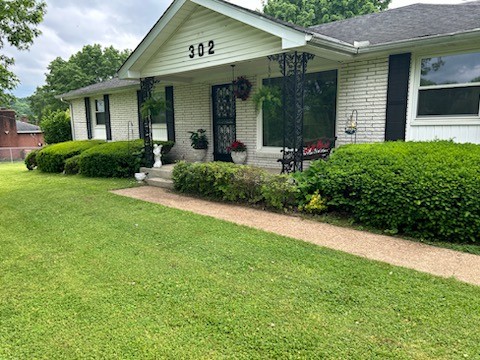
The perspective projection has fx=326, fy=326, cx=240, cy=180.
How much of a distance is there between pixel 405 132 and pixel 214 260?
4.81 meters

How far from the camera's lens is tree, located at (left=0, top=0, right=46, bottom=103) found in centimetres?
767

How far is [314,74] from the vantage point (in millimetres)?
7566

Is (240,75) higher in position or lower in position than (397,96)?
higher

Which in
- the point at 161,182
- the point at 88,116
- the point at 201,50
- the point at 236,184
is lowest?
the point at 161,182

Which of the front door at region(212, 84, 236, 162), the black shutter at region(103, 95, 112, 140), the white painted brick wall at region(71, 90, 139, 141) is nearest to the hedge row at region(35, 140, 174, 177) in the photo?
the front door at region(212, 84, 236, 162)

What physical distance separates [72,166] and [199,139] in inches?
182

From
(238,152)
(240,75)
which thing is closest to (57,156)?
(238,152)

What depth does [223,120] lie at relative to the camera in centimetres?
962

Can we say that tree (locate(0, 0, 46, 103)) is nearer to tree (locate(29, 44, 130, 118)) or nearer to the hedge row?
the hedge row

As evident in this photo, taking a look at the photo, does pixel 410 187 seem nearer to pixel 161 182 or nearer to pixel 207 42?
pixel 207 42

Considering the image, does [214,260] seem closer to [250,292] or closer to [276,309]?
[250,292]

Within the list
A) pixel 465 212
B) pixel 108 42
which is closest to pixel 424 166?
pixel 465 212

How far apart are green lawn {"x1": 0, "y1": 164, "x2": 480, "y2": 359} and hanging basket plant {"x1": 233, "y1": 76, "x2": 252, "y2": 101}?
5020 mm

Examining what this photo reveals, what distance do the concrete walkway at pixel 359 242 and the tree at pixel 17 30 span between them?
5590 mm
